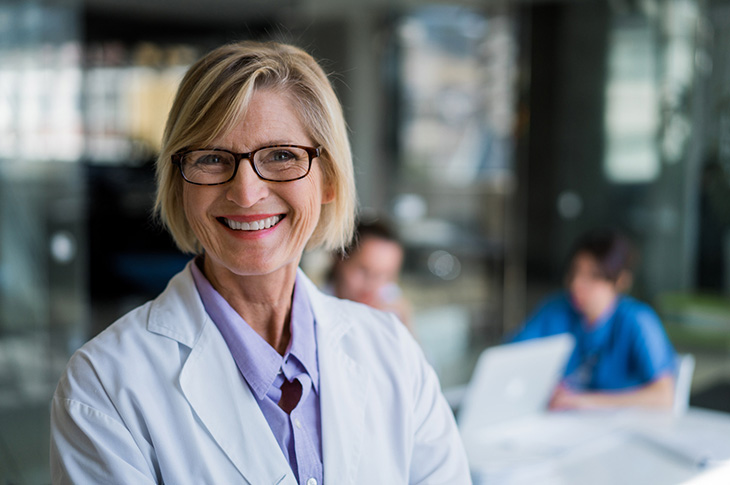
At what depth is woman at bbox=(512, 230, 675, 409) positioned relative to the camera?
3.03 m

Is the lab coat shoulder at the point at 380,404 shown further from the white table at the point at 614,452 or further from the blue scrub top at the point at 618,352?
the blue scrub top at the point at 618,352

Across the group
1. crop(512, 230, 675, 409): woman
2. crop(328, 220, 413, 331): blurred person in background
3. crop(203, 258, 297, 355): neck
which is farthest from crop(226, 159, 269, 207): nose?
crop(512, 230, 675, 409): woman

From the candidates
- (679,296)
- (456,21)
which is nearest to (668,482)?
(679,296)

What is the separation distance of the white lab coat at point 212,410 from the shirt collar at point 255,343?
20 mm

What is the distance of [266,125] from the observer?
52.4 inches

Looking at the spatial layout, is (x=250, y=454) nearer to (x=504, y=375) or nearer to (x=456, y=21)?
(x=504, y=375)

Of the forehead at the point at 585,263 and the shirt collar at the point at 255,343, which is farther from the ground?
the shirt collar at the point at 255,343

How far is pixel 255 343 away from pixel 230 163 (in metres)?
0.32

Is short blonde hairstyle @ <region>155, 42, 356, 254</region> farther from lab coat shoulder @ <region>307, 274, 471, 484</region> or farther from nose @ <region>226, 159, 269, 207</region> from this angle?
lab coat shoulder @ <region>307, 274, 471, 484</region>

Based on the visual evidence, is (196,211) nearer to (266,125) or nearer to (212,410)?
(266,125)

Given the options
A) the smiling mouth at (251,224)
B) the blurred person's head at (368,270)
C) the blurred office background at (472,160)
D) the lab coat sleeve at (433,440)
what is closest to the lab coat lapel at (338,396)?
the lab coat sleeve at (433,440)

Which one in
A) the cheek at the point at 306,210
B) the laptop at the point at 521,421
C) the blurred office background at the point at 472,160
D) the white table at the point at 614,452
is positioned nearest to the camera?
A: the cheek at the point at 306,210

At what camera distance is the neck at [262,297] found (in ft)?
4.66

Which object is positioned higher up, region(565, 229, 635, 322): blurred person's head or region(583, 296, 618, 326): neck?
region(565, 229, 635, 322): blurred person's head
